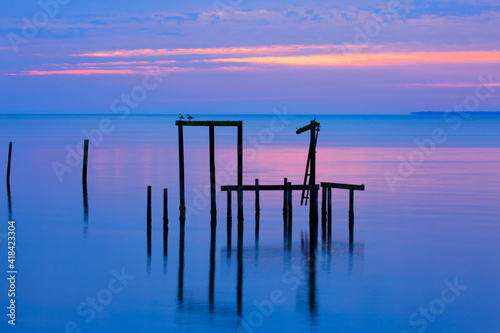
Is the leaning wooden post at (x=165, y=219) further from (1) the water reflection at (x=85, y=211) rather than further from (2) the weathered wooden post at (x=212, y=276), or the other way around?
(1) the water reflection at (x=85, y=211)

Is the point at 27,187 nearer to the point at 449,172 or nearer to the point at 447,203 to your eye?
the point at 447,203

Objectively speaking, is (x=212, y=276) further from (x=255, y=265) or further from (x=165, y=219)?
(x=165, y=219)

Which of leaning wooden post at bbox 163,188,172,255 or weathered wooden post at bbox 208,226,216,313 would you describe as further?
leaning wooden post at bbox 163,188,172,255

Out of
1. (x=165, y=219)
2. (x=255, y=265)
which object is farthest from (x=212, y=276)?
(x=165, y=219)

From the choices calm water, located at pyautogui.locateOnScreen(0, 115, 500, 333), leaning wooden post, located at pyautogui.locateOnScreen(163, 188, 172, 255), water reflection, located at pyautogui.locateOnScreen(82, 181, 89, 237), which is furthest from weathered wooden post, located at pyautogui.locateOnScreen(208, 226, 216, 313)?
water reflection, located at pyautogui.locateOnScreen(82, 181, 89, 237)

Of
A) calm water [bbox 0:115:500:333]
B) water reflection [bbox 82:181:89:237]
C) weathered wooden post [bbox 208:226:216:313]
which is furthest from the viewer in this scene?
water reflection [bbox 82:181:89:237]

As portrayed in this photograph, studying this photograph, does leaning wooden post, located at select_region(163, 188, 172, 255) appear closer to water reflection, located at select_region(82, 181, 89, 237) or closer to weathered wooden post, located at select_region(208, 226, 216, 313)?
weathered wooden post, located at select_region(208, 226, 216, 313)

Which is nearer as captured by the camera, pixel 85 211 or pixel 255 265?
pixel 255 265

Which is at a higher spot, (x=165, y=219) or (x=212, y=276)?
(x=165, y=219)

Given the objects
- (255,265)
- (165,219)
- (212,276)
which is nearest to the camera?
(212,276)

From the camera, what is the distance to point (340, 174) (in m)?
42.1

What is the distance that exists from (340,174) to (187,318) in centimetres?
2854

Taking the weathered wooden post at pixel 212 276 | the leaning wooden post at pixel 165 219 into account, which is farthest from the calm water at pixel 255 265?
the leaning wooden post at pixel 165 219

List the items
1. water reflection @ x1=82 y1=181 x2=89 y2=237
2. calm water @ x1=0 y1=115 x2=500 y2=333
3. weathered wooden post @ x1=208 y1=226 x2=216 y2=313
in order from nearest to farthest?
calm water @ x1=0 y1=115 x2=500 y2=333
weathered wooden post @ x1=208 y1=226 x2=216 y2=313
water reflection @ x1=82 y1=181 x2=89 y2=237
